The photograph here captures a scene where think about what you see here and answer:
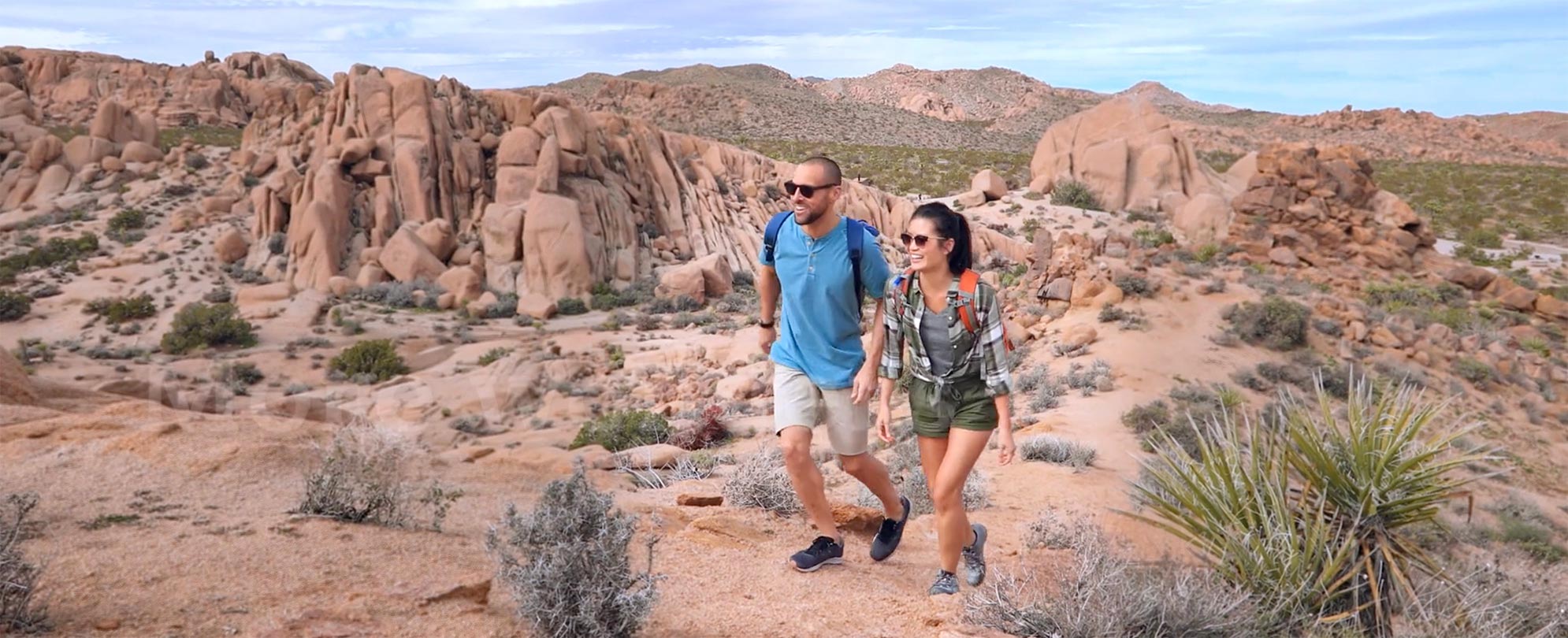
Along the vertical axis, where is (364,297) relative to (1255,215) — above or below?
below

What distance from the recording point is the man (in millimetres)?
3938

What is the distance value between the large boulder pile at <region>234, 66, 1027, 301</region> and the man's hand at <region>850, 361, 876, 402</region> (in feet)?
62.3

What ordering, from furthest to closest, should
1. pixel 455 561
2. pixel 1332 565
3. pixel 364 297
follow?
pixel 364 297 → pixel 455 561 → pixel 1332 565

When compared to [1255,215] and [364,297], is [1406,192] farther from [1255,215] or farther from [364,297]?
[364,297]

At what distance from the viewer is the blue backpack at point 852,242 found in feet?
13.0

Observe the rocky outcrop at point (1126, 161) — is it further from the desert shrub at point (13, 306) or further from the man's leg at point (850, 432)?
the desert shrub at point (13, 306)

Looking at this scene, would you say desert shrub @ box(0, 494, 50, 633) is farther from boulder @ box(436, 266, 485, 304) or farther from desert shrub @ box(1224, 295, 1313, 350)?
boulder @ box(436, 266, 485, 304)

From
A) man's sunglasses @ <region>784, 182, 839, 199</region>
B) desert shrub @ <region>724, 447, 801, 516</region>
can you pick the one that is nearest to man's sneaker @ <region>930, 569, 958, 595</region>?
man's sunglasses @ <region>784, 182, 839, 199</region>

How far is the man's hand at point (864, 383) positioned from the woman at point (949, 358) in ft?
0.27

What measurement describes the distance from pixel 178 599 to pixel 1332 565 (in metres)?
4.46

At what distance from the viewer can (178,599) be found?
351cm

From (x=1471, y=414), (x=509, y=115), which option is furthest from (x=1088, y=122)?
(x=1471, y=414)

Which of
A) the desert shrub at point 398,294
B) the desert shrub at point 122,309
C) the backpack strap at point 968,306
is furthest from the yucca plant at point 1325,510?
the desert shrub at point 122,309

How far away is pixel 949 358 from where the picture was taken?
3.73 metres
